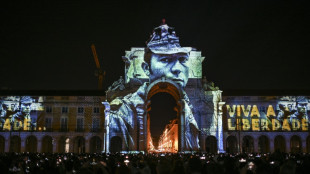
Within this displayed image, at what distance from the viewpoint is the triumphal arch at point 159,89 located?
65562 millimetres

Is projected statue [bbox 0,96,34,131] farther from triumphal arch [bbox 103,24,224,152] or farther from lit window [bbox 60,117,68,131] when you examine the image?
A: triumphal arch [bbox 103,24,224,152]

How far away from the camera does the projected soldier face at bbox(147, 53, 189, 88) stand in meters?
67.6

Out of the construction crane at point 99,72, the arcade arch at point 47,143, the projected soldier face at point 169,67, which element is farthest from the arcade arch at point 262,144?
the construction crane at point 99,72

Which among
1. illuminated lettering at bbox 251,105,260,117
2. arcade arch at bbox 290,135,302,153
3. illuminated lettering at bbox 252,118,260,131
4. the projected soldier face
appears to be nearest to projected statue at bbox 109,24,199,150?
the projected soldier face

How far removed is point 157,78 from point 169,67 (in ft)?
→ 10.2

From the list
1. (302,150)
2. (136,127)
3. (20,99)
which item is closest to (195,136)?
(136,127)

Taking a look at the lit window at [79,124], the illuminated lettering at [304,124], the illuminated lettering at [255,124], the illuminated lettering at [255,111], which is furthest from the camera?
the lit window at [79,124]

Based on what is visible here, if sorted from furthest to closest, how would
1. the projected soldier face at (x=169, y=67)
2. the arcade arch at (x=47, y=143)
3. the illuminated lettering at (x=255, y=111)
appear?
the arcade arch at (x=47, y=143) → the illuminated lettering at (x=255, y=111) → the projected soldier face at (x=169, y=67)

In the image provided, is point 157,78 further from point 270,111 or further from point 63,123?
point 270,111

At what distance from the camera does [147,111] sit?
6938cm

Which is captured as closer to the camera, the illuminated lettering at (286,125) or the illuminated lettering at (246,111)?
the illuminated lettering at (286,125)

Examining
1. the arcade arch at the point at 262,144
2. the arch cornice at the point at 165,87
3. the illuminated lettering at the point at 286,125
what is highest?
the arch cornice at the point at 165,87

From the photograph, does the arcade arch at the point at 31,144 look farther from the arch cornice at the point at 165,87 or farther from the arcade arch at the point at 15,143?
the arch cornice at the point at 165,87

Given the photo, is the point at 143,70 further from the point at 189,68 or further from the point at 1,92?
the point at 1,92
